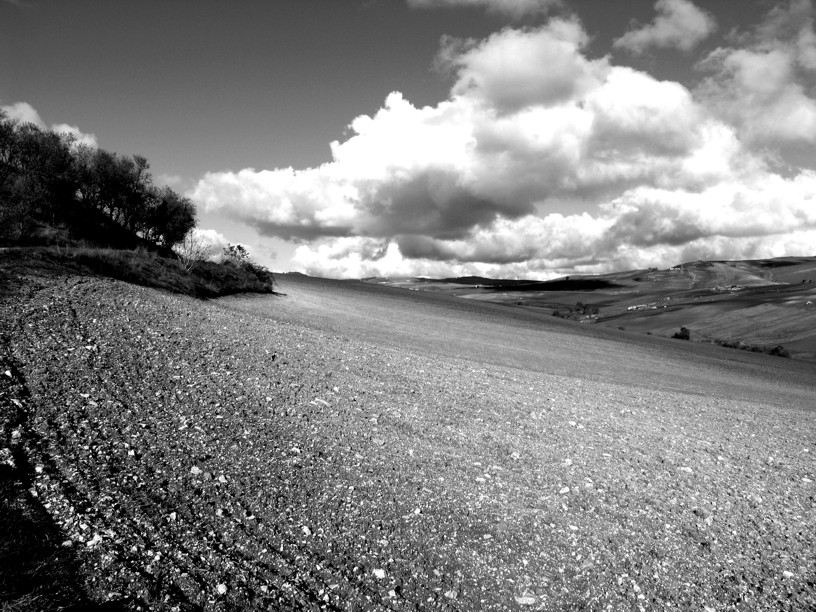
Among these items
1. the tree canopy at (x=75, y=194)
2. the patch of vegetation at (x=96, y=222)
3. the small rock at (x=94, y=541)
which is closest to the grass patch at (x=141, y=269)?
the patch of vegetation at (x=96, y=222)

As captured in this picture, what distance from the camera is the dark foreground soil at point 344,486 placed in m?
5.16

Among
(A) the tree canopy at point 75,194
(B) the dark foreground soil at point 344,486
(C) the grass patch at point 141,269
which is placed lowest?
(B) the dark foreground soil at point 344,486

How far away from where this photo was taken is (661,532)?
711cm

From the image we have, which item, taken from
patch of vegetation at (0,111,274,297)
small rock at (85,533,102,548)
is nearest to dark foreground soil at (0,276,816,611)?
small rock at (85,533,102,548)

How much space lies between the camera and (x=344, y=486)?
24.0ft

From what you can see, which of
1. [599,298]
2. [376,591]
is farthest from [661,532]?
[599,298]

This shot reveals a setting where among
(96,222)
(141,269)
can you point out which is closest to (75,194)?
(96,222)

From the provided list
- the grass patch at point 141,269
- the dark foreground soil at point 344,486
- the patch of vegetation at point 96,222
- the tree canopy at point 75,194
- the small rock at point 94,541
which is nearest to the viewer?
the small rock at point 94,541

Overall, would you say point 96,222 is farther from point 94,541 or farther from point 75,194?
point 94,541

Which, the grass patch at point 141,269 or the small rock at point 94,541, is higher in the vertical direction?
the grass patch at point 141,269

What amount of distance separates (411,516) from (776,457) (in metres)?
10.2

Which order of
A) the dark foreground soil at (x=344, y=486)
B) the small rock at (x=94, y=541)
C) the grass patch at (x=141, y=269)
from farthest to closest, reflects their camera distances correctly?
the grass patch at (x=141, y=269), the dark foreground soil at (x=344, y=486), the small rock at (x=94, y=541)

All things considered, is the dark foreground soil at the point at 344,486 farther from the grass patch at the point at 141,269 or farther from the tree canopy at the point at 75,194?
the tree canopy at the point at 75,194

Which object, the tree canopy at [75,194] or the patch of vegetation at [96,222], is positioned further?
the tree canopy at [75,194]
